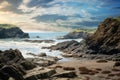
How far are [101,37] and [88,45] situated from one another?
7.18 meters

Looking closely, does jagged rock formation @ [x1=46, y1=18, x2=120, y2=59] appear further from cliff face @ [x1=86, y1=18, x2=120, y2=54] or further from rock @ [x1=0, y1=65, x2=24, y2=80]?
rock @ [x1=0, y1=65, x2=24, y2=80]

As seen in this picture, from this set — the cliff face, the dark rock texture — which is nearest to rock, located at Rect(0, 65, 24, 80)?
the dark rock texture

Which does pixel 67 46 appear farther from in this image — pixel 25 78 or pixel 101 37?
pixel 25 78

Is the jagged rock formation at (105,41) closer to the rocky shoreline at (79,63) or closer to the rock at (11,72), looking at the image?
the rocky shoreline at (79,63)

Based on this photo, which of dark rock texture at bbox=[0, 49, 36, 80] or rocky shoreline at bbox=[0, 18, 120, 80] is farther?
rocky shoreline at bbox=[0, 18, 120, 80]

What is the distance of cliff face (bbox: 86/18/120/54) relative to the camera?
89938 millimetres

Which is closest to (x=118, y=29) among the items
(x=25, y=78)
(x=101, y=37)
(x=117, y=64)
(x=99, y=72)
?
(x=101, y=37)

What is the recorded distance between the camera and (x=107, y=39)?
9488cm

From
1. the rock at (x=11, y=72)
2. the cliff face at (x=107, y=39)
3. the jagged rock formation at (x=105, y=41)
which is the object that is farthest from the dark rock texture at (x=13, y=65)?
the cliff face at (x=107, y=39)

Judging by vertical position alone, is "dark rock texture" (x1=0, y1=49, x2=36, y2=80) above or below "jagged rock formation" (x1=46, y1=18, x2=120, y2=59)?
below

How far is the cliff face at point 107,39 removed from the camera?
295 ft

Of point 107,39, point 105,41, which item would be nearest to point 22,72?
point 107,39

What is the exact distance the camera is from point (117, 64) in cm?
6391

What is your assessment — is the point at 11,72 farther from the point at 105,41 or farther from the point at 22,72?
the point at 105,41
